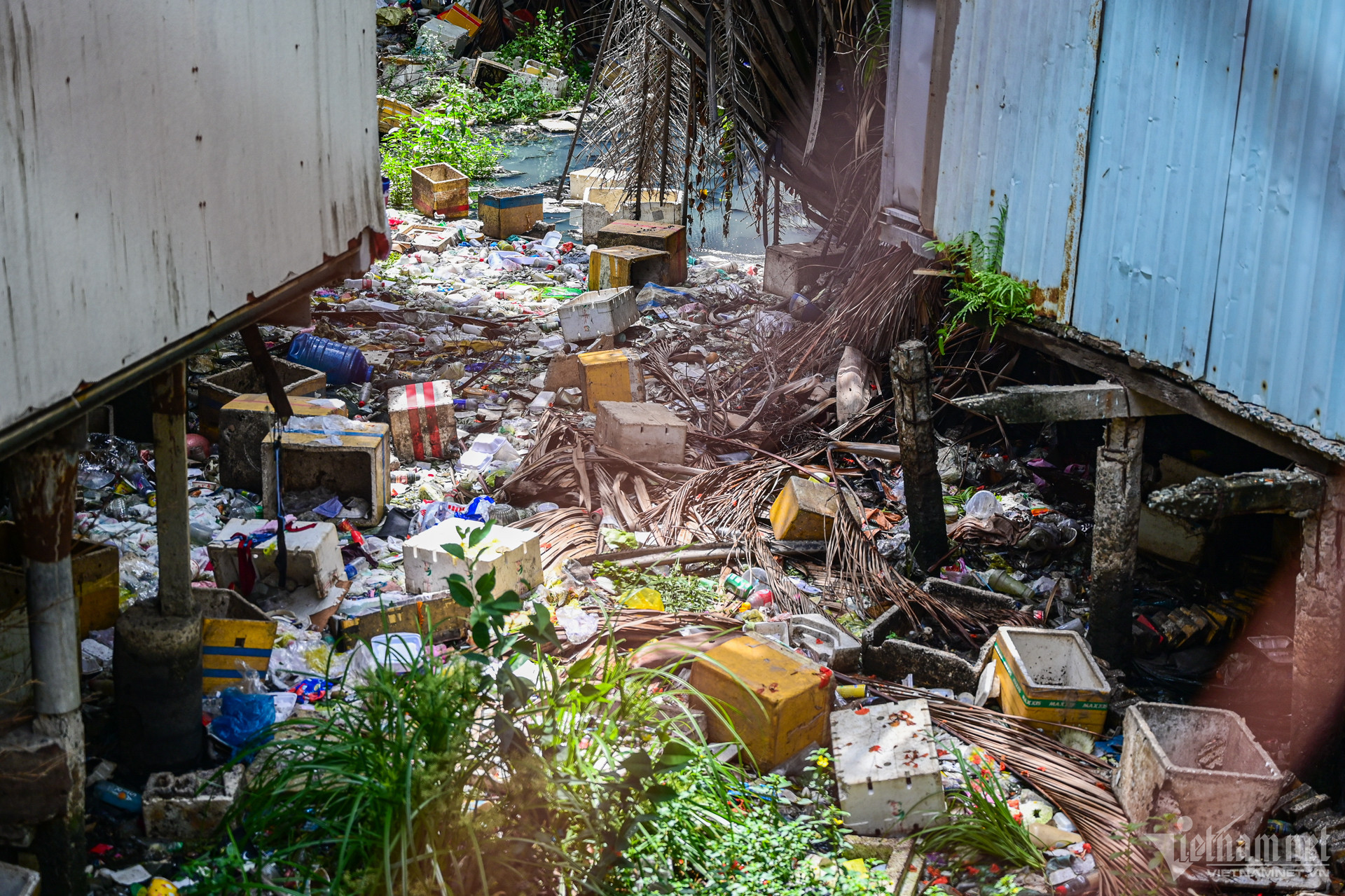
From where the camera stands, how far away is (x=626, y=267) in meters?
10.2

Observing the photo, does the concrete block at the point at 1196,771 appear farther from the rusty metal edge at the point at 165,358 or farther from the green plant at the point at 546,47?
the green plant at the point at 546,47

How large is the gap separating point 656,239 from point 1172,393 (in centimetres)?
693

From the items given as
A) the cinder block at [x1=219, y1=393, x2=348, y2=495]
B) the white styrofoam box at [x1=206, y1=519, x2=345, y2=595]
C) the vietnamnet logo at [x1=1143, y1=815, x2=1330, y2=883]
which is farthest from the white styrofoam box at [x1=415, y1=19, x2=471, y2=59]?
the vietnamnet logo at [x1=1143, y1=815, x2=1330, y2=883]

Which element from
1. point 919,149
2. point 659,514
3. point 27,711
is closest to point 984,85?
point 919,149

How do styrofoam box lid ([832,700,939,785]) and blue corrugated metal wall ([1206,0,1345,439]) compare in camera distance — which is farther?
styrofoam box lid ([832,700,939,785])

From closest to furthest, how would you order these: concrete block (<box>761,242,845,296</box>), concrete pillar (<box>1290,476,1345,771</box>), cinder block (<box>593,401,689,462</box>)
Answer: concrete pillar (<box>1290,476,1345,771</box>) < cinder block (<box>593,401,689,462</box>) < concrete block (<box>761,242,845,296</box>)

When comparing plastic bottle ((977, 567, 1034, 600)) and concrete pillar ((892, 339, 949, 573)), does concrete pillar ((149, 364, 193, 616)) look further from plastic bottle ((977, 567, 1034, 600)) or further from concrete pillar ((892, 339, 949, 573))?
plastic bottle ((977, 567, 1034, 600))

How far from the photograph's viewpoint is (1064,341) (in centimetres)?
486

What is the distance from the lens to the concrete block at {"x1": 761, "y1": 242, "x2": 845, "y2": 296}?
9.73 meters

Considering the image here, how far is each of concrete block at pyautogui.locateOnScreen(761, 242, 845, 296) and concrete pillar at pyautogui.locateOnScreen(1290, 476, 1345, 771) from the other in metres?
5.89

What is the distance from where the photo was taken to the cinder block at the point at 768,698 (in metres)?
4.03

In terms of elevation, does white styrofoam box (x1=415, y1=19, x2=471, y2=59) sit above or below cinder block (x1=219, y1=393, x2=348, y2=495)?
above

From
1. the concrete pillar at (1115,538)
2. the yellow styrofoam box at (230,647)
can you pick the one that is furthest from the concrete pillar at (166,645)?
the concrete pillar at (1115,538)

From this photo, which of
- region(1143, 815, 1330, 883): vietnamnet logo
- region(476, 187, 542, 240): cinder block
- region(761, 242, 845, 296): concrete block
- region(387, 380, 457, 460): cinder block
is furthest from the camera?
region(476, 187, 542, 240): cinder block
